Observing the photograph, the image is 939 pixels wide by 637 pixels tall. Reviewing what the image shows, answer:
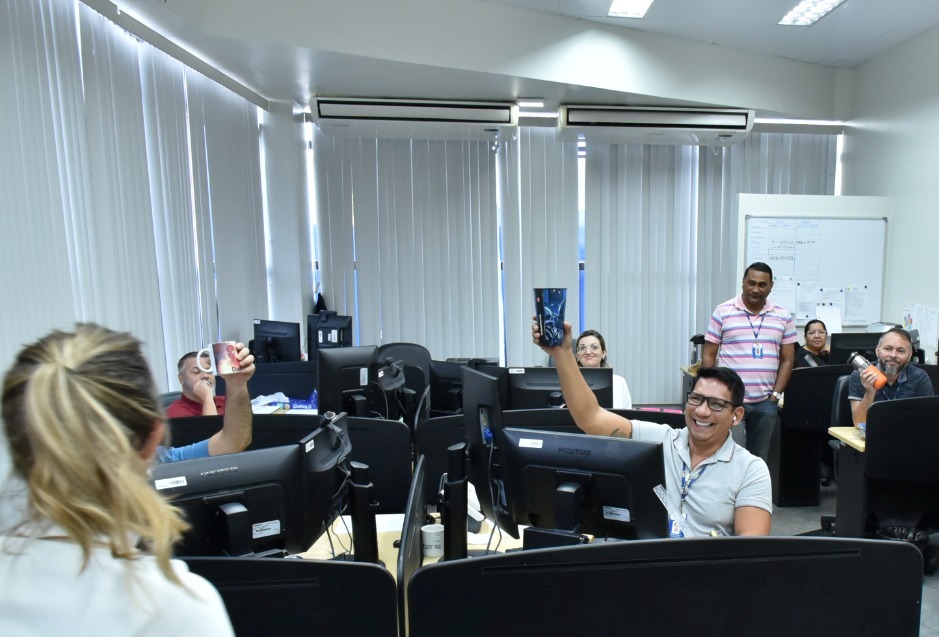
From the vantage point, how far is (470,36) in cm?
408

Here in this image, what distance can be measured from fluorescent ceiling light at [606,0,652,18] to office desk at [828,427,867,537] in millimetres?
2992

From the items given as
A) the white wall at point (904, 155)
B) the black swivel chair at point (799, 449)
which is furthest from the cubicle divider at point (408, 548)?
the white wall at point (904, 155)

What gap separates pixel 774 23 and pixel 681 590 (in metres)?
4.71

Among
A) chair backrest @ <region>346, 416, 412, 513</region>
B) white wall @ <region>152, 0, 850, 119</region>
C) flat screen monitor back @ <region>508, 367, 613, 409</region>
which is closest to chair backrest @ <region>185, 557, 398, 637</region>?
chair backrest @ <region>346, 416, 412, 513</region>

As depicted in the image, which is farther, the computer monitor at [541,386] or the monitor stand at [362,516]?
the computer monitor at [541,386]

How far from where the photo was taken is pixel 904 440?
262cm

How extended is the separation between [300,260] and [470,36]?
2.35 m

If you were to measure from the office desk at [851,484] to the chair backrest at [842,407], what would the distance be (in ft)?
0.54

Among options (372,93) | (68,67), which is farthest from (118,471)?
(372,93)

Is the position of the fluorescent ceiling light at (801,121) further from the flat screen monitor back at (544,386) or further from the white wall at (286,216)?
the white wall at (286,216)

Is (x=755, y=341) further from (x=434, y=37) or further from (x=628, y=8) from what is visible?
(x=434, y=37)

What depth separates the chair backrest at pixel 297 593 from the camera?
976 mm

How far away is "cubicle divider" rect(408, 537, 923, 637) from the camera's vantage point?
0.93 m

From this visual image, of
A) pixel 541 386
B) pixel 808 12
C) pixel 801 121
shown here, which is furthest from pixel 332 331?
pixel 801 121
